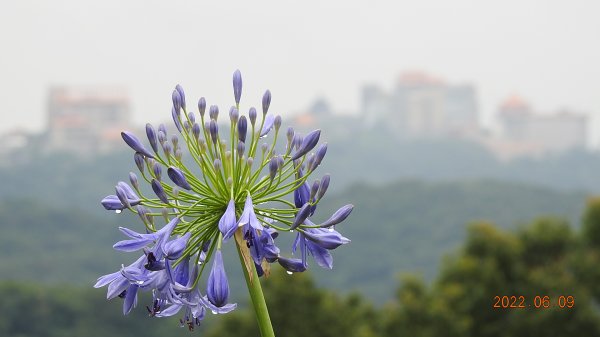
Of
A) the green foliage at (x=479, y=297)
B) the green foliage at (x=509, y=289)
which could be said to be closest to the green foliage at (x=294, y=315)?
the green foliage at (x=479, y=297)

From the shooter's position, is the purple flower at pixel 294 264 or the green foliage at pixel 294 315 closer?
the purple flower at pixel 294 264

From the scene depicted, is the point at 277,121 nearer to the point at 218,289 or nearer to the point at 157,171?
the point at 157,171

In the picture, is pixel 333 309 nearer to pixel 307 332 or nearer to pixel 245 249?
pixel 307 332

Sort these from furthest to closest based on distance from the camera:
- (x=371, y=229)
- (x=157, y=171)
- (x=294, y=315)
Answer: (x=371, y=229) → (x=294, y=315) → (x=157, y=171)

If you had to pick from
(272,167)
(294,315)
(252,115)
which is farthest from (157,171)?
(294,315)

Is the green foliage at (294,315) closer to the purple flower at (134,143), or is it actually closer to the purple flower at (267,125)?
the purple flower at (267,125)

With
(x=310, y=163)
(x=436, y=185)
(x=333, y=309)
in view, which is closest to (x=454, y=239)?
(x=436, y=185)

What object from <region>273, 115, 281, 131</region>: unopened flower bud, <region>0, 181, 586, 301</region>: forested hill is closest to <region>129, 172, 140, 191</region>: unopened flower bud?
<region>273, 115, 281, 131</region>: unopened flower bud
